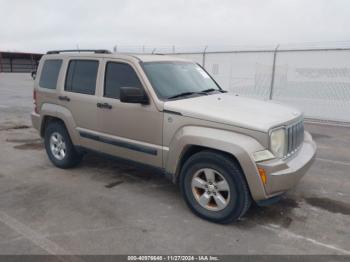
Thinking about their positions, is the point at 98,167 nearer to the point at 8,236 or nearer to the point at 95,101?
the point at 95,101

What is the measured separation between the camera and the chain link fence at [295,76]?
461 inches

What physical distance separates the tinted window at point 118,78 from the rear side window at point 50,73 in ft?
4.23

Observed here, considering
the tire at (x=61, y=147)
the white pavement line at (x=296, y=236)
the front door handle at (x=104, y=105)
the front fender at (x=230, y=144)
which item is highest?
the front door handle at (x=104, y=105)

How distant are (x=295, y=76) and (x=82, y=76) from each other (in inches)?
367

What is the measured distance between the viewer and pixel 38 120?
6.21 metres

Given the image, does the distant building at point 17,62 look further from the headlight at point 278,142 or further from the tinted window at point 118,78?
the headlight at point 278,142

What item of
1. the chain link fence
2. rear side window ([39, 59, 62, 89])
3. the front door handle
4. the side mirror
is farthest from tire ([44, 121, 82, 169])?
the chain link fence

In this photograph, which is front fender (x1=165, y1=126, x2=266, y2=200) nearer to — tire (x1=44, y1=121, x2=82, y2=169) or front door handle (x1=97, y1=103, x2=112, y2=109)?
front door handle (x1=97, y1=103, x2=112, y2=109)

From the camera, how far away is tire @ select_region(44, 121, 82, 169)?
5.79 m

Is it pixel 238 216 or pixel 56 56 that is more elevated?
pixel 56 56

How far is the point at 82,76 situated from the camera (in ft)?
17.8

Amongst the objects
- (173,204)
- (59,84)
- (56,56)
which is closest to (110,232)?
(173,204)

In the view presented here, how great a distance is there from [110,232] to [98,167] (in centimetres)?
242

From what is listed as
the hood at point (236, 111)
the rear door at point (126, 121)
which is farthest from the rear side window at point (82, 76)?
the hood at point (236, 111)
